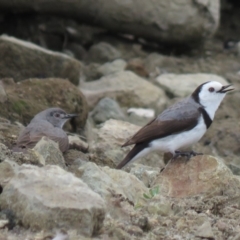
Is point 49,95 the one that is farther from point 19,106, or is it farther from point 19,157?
point 19,157

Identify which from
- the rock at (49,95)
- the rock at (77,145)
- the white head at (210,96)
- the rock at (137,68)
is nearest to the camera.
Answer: the white head at (210,96)

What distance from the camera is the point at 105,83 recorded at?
49.9ft

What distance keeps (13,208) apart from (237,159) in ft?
22.3

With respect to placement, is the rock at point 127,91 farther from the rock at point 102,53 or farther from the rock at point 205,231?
the rock at point 205,231

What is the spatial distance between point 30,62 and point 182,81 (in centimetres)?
296

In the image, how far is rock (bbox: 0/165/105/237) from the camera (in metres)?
6.27

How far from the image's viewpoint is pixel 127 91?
587 inches

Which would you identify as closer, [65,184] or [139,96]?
[65,184]

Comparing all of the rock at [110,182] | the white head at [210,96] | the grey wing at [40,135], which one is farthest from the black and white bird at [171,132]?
the rock at [110,182]

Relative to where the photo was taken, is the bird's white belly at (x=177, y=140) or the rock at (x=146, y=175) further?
the bird's white belly at (x=177, y=140)

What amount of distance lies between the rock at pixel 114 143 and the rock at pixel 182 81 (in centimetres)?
297

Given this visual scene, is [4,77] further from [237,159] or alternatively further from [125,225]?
[125,225]

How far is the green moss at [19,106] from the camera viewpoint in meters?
12.0

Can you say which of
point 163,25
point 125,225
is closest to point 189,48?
point 163,25
